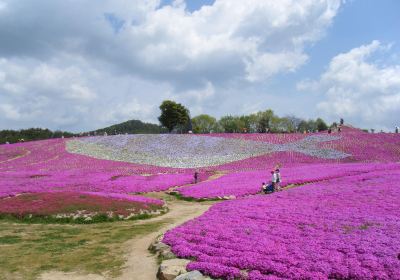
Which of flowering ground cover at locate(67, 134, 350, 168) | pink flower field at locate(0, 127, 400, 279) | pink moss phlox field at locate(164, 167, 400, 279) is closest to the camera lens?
pink moss phlox field at locate(164, 167, 400, 279)

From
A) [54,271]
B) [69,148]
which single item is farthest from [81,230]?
[69,148]

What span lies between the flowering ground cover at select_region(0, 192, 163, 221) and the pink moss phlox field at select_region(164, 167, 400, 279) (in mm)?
7039

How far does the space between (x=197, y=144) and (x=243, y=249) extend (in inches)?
2525

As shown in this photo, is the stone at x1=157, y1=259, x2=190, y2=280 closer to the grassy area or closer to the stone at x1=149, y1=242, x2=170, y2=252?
the grassy area

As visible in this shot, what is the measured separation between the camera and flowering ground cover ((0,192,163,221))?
27.4 meters

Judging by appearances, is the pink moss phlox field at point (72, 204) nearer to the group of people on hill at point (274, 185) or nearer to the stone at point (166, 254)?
the group of people on hill at point (274, 185)

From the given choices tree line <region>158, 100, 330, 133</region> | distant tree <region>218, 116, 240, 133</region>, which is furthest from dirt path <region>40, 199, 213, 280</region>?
distant tree <region>218, 116, 240, 133</region>

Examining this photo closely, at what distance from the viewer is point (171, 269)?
14609 millimetres

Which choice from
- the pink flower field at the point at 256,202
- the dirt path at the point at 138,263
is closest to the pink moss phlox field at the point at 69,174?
the pink flower field at the point at 256,202

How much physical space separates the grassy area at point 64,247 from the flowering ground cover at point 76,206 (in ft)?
4.79

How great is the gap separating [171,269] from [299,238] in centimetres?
581

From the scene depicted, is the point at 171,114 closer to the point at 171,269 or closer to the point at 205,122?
the point at 205,122

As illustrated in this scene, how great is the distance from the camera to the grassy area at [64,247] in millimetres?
15959

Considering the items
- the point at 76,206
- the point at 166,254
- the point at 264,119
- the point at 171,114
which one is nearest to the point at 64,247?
the point at 166,254
